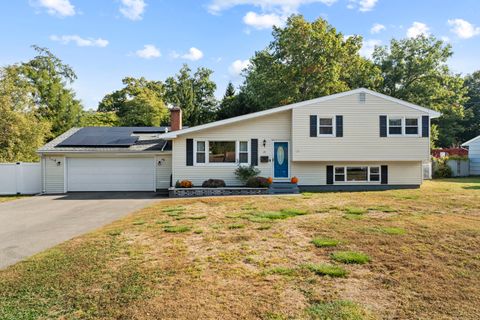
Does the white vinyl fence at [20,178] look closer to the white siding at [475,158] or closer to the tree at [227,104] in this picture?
the tree at [227,104]

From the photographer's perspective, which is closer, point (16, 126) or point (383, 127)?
point (383, 127)

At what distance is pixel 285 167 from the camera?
16.0 meters

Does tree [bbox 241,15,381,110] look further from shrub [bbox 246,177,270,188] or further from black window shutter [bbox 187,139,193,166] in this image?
shrub [bbox 246,177,270,188]

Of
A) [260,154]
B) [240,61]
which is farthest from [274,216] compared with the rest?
[240,61]

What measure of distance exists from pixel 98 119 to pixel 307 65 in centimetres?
2611

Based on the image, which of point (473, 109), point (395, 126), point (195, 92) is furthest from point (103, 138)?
point (473, 109)

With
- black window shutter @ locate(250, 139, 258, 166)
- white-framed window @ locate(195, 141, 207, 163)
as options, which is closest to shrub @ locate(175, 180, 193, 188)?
white-framed window @ locate(195, 141, 207, 163)

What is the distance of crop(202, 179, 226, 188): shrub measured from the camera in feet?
48.8

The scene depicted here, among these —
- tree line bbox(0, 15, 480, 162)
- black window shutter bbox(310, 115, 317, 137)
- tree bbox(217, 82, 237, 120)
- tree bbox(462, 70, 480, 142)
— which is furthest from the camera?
tree bbox(462, 70, 480, 142)

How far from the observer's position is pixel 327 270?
14.7 ft

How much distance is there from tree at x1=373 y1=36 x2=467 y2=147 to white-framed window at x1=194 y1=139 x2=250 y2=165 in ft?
74.2

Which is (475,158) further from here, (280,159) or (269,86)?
(280,159)

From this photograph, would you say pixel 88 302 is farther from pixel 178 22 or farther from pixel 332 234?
pixel 178 22

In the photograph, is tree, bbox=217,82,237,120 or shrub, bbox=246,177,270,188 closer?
shrub, bbox=246,177,270,188
